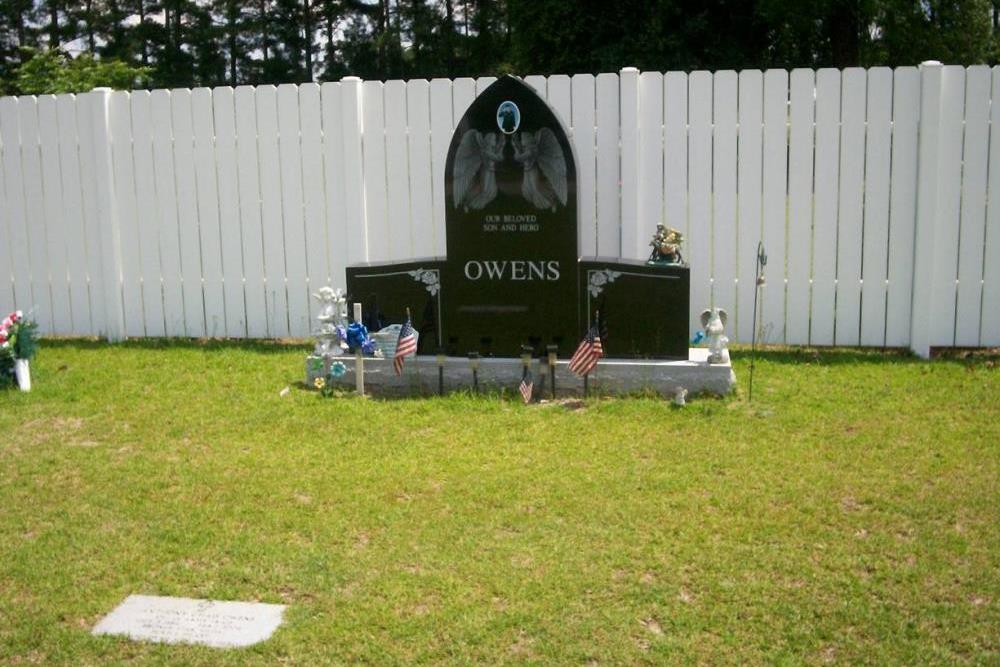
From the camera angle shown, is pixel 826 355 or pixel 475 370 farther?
pixel 826 355

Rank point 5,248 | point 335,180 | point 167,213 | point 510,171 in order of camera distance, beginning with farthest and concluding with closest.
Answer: point 5,248 < point 167,213 < point 335,180 < point 510,171

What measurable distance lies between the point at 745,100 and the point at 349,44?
2531 centimetres

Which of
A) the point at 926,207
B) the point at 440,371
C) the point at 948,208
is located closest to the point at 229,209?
the point at 440,371

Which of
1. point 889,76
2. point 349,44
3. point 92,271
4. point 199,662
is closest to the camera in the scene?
point 199,662

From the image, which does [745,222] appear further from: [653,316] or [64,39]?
[64,39]

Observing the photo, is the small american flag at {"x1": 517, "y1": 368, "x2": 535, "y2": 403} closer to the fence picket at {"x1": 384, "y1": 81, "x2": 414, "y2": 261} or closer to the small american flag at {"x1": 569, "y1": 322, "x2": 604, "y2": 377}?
the small american flag at {"x1": 569, "y1": 322, "x2": 604, "y2": 377}

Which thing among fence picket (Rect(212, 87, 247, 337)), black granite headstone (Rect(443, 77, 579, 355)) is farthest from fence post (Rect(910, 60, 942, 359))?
fence picket (Rect(212, 87, 247, 337))

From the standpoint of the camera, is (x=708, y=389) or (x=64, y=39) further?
(x=64, y=39)

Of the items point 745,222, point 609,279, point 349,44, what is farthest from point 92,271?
point 349,44

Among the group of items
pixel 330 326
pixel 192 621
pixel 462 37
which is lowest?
pixel 192 621

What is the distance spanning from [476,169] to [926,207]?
11.5ft

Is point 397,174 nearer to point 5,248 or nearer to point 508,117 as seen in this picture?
point 508,117

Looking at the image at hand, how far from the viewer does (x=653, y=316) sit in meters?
7.57

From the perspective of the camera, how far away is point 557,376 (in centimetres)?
757
